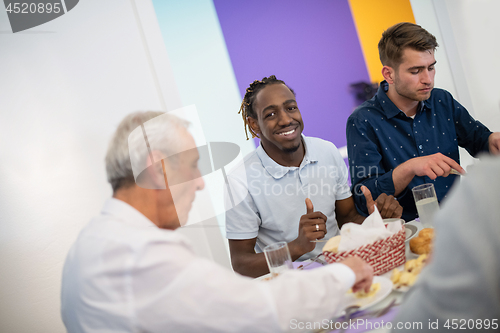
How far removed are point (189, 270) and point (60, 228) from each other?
222 centimetres

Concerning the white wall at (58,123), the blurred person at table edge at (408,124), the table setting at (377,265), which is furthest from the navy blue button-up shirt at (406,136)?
the white wall at (58,123)

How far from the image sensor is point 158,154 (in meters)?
0.91

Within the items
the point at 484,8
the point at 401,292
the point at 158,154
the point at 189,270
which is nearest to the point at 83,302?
the point at 189,270

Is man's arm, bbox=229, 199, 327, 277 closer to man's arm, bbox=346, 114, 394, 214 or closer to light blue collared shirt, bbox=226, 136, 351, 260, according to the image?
light blue collared shirt, bbox=226, 136, 351, 260

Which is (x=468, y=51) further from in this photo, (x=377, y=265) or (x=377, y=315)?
(x=377, y=315)

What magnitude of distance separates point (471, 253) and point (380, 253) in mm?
594

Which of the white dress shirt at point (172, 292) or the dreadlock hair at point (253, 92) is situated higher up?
the dreadlock hair at point (253, 92)

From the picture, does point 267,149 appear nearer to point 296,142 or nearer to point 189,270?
point 296,142

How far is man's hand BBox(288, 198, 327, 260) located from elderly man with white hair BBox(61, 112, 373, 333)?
490 mm

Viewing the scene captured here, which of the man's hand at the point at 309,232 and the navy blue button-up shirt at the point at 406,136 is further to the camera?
the navy blue button-up shirt at the point at 406,136

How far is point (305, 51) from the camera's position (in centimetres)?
329

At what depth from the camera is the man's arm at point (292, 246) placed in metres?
1.36

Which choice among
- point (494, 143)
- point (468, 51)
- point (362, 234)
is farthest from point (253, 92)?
point (468, 51)

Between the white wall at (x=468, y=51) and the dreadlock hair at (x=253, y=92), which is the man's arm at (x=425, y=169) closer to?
the dreadlock hair at (x=253, y=92)
